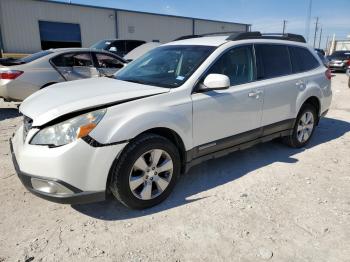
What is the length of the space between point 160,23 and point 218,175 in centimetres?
2807

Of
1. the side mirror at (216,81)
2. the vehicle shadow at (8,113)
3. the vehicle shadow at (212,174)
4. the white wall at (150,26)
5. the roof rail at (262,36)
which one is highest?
the white wall at (150,26)

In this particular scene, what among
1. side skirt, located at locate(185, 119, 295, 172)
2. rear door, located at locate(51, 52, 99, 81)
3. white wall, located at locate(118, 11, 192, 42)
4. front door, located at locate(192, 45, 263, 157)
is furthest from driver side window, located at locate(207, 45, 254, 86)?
white wall, located at locate(118, 11, 192, 42)

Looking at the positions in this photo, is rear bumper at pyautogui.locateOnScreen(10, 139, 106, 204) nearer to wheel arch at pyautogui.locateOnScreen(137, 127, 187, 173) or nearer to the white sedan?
wheel arch at pyautogui.locateOnScreen(137, 127, 187, 173)

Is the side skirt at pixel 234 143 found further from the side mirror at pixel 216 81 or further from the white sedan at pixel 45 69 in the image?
the white sedan at pixel 45 69

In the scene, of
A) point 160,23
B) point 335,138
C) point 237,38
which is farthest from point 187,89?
point 160,23

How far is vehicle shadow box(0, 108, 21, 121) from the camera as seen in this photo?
7.10 m

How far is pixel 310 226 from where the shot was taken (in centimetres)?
301

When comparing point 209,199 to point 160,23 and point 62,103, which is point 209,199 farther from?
point 160,23

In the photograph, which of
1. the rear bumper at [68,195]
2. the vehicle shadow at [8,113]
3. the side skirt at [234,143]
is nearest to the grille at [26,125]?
the rear bumper at [68,195]

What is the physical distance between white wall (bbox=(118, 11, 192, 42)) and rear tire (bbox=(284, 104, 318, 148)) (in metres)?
24.5

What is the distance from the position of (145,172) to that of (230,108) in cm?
134

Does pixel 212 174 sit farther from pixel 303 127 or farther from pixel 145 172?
pixel 303 127

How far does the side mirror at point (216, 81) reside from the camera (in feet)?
10.9

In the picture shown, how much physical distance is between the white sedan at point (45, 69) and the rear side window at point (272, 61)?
3977 millimetres
